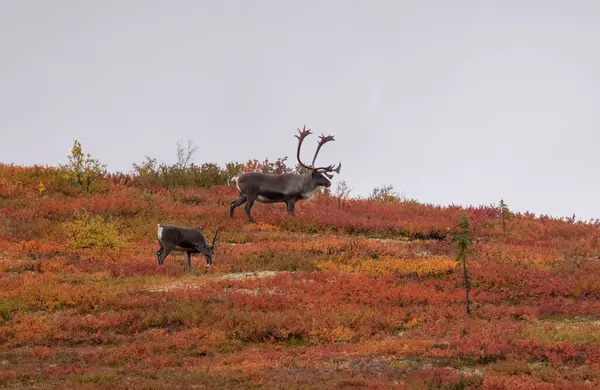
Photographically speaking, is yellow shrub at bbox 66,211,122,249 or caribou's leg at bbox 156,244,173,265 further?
yellow shrub at bbox 66,211,122,249

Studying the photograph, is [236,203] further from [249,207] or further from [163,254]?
[163,254]

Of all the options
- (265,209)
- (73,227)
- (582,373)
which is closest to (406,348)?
(582,373)

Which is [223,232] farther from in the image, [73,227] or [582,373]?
[582,373]

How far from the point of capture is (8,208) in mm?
27906

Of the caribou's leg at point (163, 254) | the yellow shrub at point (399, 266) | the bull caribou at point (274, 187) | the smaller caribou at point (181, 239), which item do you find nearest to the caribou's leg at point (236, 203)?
the bull caribou at point (274, 187)

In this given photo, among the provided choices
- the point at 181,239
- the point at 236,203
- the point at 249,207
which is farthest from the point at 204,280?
the point at 236,203

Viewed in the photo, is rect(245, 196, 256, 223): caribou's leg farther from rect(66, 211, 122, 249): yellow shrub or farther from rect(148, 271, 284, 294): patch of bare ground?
rect(148, 271, 284, 294): patch of bare ground

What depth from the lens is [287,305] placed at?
15.7m

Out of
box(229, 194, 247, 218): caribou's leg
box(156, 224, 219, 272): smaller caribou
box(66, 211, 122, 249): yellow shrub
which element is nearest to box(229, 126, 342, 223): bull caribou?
box(229, 194, 247, 218): caribou's leg

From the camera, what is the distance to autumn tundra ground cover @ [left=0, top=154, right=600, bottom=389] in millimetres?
11500

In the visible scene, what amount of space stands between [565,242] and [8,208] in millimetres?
19941

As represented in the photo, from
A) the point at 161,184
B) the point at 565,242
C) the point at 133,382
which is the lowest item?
the point at 133,382

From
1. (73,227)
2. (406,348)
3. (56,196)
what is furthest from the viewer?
(56,196)

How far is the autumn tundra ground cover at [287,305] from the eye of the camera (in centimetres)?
1150
